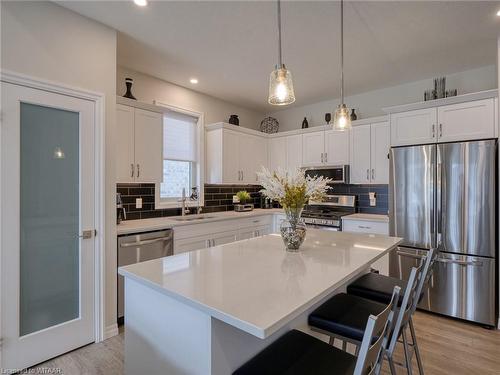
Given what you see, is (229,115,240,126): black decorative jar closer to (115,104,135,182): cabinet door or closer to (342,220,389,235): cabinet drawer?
(115,104,135,182): cabinet door

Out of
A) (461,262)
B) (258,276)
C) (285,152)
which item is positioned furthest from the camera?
(285,152)

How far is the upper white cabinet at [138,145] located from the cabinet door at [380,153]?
2.82 m

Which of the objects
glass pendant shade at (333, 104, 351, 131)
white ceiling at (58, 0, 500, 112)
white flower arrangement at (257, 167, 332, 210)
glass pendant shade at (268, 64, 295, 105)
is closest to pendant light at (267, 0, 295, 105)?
glass pendant shade at (268, 64, 295, 105)

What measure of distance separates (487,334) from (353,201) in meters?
2.14

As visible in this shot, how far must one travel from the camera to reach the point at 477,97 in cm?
279

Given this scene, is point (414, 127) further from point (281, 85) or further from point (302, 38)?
Answer: point (281, 85)

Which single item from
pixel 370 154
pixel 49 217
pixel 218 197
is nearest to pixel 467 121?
pixel 370 154

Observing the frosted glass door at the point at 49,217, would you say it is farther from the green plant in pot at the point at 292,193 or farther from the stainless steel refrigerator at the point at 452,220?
the stainless steel refrigerator at the point at 452,220

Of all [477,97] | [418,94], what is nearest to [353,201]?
[418,94]

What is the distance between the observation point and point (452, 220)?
2.82 m

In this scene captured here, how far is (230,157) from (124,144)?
1.68 m

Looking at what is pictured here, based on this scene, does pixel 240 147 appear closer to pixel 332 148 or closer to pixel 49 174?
pixel 332 148

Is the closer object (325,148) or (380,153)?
(380,153)

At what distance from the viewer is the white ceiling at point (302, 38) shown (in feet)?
7.29
